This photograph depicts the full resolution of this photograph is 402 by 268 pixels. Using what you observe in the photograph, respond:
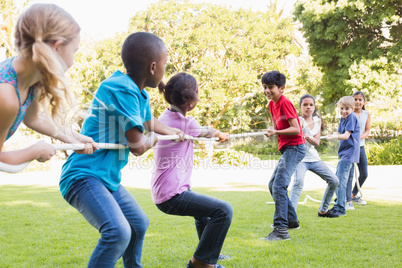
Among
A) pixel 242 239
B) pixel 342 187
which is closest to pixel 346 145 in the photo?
pixel 342 187

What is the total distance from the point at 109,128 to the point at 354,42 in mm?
23124

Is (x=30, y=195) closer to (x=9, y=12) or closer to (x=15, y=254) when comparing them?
(x=15, y=254)

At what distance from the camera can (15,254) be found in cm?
455

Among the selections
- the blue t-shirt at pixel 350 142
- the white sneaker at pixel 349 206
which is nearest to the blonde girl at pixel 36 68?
the blue t-shirt at pixel 350 142

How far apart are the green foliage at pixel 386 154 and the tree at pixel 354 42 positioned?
11.1 feet

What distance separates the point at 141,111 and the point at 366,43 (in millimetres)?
22811

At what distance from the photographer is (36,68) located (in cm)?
231

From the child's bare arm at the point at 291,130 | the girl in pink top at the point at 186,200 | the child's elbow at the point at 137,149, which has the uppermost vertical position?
the child's elbow at the point at 137,149

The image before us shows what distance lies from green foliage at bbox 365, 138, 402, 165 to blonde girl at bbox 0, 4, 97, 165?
19.5 meters

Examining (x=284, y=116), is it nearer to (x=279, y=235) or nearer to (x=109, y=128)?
(x=279, y=235)

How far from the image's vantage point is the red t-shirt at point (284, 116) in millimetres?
5090

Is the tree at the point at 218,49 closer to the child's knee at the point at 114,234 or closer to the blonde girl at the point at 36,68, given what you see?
the child's knee at the point at 114,234

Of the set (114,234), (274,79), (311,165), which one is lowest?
(311,165)

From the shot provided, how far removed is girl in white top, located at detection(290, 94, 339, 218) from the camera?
6207 mm
